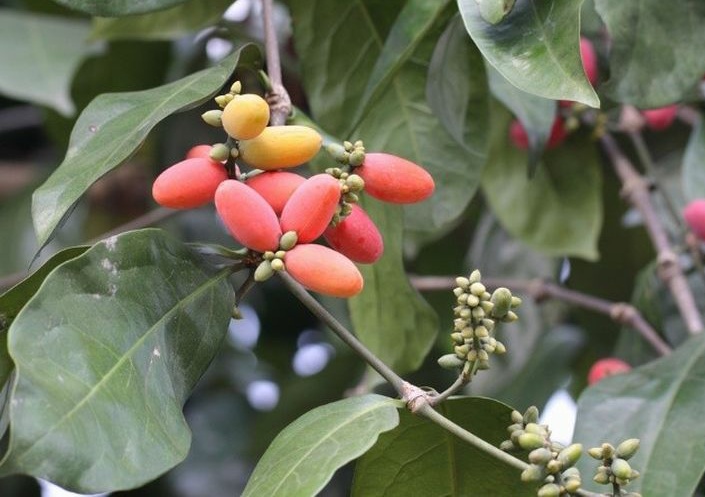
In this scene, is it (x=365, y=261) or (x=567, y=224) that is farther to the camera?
(x=567, y=224)

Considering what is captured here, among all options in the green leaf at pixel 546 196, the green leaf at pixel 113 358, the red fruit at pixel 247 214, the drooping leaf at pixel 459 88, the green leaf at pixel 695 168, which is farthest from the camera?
the green leaf at pixel 546 196

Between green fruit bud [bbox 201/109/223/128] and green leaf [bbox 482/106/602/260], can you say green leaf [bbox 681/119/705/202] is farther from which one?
green fruit bud [bbox 201/109/223/128]

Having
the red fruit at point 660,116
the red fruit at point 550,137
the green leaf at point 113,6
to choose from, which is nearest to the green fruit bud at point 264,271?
the green leaf at point 113,6

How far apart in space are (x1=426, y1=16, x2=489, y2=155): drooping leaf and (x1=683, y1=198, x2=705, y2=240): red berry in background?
0.23 meters

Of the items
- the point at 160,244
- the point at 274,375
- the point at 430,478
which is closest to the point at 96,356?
the point at 160,244

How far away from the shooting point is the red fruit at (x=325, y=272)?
0.69 meters

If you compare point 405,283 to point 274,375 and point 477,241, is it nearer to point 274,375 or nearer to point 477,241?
point 477,241

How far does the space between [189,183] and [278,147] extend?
5 cm

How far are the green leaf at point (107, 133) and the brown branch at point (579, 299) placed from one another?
51 cm

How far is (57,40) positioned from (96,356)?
109cm

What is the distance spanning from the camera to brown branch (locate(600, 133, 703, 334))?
1203 mm

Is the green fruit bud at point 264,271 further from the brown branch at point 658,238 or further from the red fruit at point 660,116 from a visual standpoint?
the red fruit at point 660,116

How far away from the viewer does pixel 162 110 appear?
0.76 meters

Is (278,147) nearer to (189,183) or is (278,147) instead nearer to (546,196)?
(189,183)
